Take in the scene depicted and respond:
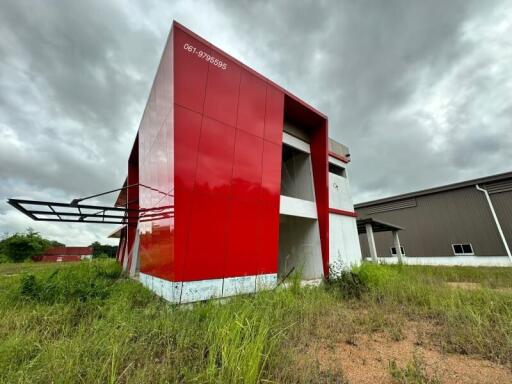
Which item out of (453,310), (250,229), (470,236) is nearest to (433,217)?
(470,236)

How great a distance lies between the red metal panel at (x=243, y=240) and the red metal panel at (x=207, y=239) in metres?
0.26

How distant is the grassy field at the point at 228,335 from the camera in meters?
2.54

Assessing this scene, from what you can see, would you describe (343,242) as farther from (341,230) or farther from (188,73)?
(188,73)

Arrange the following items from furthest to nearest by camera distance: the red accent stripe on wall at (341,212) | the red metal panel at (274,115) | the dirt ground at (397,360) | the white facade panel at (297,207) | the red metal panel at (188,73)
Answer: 1. the red accent stripe on wall at (341,212)
2. the white facade panel at (297,207)
3. the red metal panel at (274,115)
4. the red metal panel at (188,73)
5. the dirt ground at (397,360)

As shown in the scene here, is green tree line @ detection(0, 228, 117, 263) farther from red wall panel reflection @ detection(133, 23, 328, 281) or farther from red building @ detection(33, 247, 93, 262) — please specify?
red wall panel reflection @ detection(133, 23, 328, 281)

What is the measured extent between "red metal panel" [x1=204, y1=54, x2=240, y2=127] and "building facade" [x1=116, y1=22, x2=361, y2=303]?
0.11ft

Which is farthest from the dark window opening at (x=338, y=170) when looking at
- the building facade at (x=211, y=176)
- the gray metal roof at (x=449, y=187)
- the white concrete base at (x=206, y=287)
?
the gray metal roof at (x=449, y=187)

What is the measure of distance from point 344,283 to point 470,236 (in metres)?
16.8

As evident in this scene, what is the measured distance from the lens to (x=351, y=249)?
38.7 feet

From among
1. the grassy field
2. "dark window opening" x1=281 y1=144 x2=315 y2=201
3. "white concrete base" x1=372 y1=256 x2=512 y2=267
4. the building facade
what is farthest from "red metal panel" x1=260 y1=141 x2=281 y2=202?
"white concrete base" x1=372 y1=256 x2=512 y2=267

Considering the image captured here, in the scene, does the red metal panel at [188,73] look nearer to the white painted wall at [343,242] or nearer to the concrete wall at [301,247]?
the concrete wall at [301,247]

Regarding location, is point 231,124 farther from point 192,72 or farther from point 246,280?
point 246,280

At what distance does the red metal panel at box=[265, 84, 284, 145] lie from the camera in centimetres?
838

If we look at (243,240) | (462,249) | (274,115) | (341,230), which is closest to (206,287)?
(243,240)
